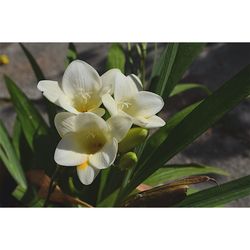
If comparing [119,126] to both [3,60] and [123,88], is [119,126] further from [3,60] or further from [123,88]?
[3,60]

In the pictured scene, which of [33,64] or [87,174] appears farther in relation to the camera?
[33,64]

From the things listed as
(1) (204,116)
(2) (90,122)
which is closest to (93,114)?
(2) (90,122)

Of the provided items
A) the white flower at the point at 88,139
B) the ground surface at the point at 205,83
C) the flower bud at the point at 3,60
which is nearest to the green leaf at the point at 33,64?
the ground surface at the point at 205,83

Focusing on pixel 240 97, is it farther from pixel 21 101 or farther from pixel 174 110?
pixel 174 110

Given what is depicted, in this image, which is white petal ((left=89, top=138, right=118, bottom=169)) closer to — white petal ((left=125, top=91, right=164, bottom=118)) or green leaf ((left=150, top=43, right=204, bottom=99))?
white petal ((left=125, top=91, right=164, bottom=118))

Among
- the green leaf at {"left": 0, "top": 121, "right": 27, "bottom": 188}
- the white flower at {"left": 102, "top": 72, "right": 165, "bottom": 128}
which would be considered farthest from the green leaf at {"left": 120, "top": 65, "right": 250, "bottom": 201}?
the green leaf at {"left": 0, "top": 121, "right": 27, "bottom": 188}

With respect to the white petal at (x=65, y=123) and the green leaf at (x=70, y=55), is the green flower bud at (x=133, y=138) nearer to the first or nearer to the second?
the white petal at (x=65, y=123)
